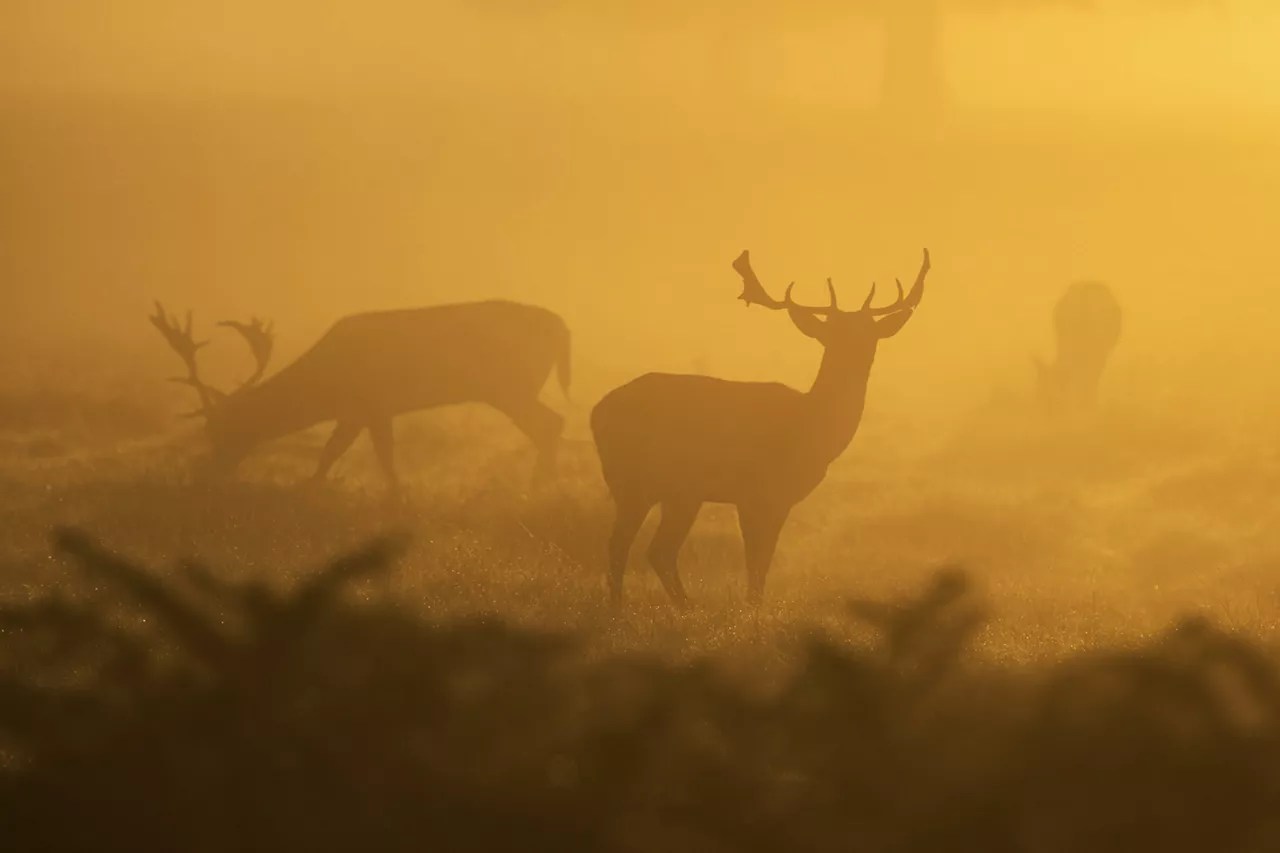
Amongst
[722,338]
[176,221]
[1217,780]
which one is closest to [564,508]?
[1217,780]

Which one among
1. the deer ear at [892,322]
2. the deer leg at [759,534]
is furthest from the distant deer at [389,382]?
the deer ear at [892,322]

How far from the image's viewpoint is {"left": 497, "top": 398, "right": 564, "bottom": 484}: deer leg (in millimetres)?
14500

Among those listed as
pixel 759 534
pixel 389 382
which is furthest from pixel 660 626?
pixel 389 382

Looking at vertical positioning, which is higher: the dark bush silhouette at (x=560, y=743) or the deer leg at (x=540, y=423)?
the dark bush silhouette at (x=560, y=743)

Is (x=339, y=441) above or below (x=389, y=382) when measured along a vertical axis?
below

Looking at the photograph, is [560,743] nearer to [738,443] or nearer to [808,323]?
[808,323]

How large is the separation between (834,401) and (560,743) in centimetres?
728

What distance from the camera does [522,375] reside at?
48.8 feet

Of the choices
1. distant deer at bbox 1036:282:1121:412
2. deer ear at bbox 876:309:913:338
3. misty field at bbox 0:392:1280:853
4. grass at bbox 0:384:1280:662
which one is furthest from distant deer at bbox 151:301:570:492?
misty field at bbox 0:392:1280:853

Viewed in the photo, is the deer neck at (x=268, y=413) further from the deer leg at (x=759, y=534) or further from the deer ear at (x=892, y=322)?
the deer ear at (x=892, y=322)

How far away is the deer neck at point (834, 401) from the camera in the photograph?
8.84 metres

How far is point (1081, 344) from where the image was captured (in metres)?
20.3

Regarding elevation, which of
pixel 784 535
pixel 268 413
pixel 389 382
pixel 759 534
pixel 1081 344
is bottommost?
pixel 1081 344

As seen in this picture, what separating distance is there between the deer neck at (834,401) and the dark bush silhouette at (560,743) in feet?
23.4
